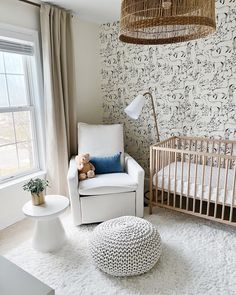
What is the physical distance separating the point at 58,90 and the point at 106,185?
125 cm

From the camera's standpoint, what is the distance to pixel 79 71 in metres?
3.25

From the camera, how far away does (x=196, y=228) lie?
8.00 ft

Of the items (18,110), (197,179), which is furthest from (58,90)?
(197,179)

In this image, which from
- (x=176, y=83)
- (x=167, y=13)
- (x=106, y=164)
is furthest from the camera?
(x=176, y=83)

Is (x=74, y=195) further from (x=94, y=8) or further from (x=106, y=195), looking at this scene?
(x=94, y=8)

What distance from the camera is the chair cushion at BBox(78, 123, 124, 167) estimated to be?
2959 mm

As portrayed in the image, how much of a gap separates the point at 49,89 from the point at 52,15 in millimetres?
801

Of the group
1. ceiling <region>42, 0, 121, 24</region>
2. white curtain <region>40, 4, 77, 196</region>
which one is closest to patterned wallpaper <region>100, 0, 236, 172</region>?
ceiling <region>42, 0, 121, 24</region>

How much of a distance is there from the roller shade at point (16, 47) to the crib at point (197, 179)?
1.69 m

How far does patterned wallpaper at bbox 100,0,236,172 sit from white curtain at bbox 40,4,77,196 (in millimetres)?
704

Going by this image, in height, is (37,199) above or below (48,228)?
above

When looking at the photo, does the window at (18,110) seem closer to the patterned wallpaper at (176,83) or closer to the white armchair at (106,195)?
the white armchair at (106,195)

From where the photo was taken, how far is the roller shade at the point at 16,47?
7.84 feet

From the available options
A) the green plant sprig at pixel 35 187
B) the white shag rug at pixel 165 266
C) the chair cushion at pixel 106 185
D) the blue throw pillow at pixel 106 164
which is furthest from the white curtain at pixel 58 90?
the white shag rug at pixel 165 266
